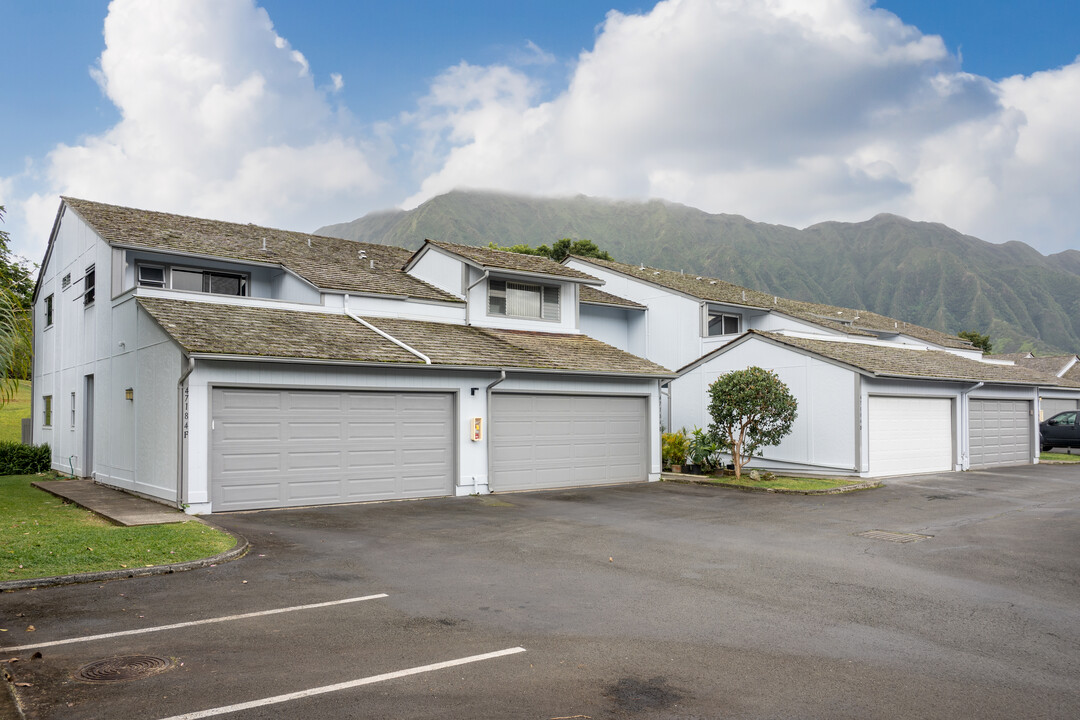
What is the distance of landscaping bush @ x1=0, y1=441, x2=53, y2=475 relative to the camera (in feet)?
78.2

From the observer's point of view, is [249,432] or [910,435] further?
[910,435]

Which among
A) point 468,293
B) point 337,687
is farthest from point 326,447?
point 337,687

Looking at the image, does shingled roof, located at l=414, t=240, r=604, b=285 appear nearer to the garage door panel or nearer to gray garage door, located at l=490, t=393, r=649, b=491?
gray garage door, located at l=490, t=393, r=649, b=491

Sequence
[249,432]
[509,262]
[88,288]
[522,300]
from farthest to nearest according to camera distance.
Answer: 1. [522,300]
2. [509,262]
3. [88,288]
4. [249,432]

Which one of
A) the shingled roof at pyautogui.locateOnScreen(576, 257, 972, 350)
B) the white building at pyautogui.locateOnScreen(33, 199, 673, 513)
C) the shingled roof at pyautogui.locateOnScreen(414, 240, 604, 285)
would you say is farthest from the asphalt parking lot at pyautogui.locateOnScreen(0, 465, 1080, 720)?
the shingled roof at pyautogui.locateOnScreen(576, 257, 972, 350)

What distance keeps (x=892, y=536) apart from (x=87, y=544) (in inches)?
466

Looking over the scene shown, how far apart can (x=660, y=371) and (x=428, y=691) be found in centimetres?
1620

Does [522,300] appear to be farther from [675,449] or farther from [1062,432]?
[1062,432]

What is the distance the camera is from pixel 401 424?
→ 16.5 meters

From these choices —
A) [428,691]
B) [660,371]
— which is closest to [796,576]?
[428,691]

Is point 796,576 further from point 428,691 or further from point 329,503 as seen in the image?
point 329,503

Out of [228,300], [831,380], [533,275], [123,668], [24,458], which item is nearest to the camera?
[123,668]

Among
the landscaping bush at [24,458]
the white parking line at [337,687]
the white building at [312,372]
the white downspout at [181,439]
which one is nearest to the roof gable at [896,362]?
the white building at [312,372]

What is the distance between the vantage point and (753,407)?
65.8ft
